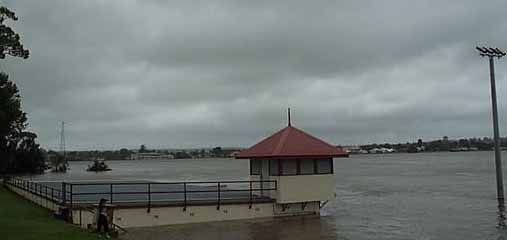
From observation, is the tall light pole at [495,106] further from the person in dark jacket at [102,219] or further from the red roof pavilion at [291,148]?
the person in dark jacket at [102,219]

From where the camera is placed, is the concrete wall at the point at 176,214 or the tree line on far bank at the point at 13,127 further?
the concrete wall at the point at 176,214

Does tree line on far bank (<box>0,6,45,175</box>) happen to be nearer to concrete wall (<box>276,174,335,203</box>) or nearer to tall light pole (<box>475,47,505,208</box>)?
concrete wall (<box>276,174,335,203</box>)

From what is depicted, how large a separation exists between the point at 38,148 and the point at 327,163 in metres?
79.7

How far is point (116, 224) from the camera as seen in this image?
2159cm

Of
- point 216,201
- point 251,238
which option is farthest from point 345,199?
point 251,238

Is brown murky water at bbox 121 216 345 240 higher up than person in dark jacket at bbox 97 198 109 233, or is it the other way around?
person in dark jacket at bbox 97 198 109 233

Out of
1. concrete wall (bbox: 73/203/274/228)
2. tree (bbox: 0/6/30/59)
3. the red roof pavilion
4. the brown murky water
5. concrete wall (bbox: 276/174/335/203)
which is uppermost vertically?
tree (bbox: 0/6/30/59)

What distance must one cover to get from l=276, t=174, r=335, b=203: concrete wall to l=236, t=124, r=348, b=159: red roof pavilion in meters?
1.02

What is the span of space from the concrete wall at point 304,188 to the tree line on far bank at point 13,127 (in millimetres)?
11735

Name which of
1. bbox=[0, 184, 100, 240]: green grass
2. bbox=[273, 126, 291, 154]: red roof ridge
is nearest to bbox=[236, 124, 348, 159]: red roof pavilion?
bbox=[273, 126, 291, 154]: red roof ridge

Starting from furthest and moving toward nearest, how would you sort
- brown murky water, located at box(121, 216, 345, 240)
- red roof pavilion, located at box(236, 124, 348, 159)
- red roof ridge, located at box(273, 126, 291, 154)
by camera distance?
1. red roof ridge, located at box(273, 126, 291, 154)
2. red roof pavilion, located at box(236, 124, 348, 159)
3. brown murky water, located at box(121, 216, 345, 240)

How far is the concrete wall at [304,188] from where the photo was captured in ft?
82.0

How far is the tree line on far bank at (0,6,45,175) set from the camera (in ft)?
53.8

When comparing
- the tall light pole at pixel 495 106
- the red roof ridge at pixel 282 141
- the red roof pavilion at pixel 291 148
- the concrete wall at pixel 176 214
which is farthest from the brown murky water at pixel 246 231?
the tall light pole at pixel 495 106
